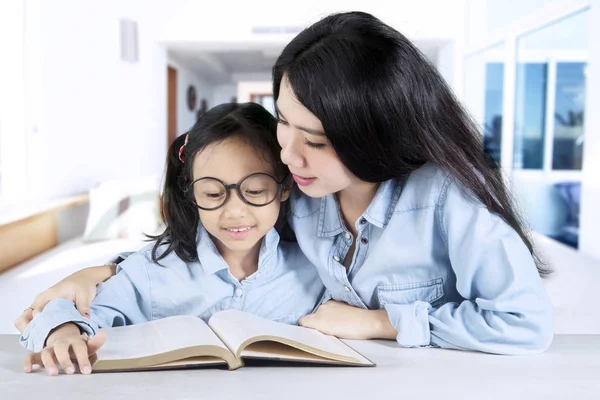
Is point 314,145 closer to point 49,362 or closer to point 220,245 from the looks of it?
point 220,245

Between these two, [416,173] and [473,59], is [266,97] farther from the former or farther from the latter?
[416,173]

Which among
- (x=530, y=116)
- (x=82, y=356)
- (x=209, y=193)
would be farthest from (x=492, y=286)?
(x=530, y=116)

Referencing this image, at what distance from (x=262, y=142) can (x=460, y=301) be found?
51 centimetres

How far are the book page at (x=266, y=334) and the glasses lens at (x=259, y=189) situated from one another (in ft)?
0.76

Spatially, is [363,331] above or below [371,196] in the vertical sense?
below

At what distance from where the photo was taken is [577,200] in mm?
4742

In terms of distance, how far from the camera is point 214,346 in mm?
935

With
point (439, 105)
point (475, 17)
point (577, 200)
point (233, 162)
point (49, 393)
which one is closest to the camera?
point (49, 393)

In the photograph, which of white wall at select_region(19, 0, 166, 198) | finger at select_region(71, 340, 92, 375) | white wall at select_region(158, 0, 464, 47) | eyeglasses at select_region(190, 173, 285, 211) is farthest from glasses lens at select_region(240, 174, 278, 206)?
white wall at select_region(158, 0, 464, 47)

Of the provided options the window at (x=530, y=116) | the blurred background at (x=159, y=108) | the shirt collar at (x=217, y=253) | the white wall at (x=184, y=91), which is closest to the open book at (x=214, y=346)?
the shirt collar at (x=217, y=253)

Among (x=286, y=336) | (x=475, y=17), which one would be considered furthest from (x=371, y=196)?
(x=475, y=17)

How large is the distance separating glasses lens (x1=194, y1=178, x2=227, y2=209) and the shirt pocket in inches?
14.2

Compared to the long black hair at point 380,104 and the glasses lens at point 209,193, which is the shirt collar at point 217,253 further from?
the long black hair at point 380,104

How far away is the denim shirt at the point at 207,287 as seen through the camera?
128 centimetres
